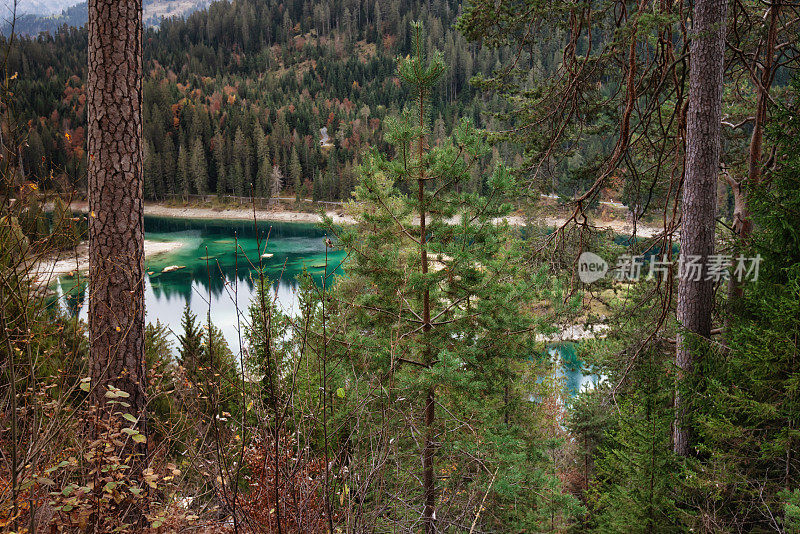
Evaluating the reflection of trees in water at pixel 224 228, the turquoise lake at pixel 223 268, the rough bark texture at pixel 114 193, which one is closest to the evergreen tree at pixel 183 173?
the reflection of trees in water at pixel 224 228

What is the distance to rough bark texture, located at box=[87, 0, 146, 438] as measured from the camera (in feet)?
9.87

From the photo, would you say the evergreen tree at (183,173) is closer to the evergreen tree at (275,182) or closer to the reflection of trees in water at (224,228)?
the reflection of trees in water at (224,228)

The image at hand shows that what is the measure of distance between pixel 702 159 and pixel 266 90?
108 m

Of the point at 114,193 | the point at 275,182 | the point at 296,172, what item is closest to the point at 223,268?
the point at 114,193

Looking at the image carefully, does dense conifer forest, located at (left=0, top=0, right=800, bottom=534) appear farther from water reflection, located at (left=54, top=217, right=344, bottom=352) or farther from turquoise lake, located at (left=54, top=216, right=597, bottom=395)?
water reflection, located at (left=54, top=217, right=344, bottom=352)

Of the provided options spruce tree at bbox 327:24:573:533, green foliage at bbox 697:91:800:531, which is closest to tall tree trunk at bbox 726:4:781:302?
green foliage at bbox 697:91:800:531

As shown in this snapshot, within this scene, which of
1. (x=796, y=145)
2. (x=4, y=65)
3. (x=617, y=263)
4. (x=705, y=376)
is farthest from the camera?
(x=617, y=263)

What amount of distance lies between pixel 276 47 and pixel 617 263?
472 ft

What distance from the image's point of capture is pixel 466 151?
5566mm

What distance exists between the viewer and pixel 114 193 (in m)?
3.09

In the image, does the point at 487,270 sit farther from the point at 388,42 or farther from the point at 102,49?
the point at 388,42

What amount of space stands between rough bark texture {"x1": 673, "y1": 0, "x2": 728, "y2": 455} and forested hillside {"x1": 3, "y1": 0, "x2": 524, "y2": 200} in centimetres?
2567

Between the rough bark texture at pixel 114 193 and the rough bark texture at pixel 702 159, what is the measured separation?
4323 millimetres

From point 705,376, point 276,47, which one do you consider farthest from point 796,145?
point 276,47
